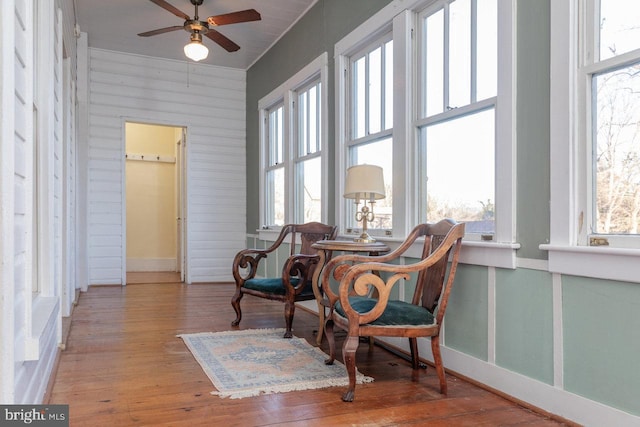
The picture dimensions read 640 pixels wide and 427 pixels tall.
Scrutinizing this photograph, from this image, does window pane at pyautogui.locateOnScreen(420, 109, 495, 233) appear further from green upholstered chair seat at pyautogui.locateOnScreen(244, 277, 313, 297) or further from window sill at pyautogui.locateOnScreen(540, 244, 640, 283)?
green upholstered chair seat at pyautogui.locateOnScreen(244, 277, 313, 297)

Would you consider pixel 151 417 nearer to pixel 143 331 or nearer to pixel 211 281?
pixel 143 331

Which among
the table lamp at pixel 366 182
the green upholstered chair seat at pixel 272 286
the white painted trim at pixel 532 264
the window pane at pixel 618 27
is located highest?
the window pane at pixel 618 27

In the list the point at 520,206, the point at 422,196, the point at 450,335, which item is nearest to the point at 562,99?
the point at 520,206

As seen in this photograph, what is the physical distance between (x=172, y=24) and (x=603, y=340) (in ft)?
17.5

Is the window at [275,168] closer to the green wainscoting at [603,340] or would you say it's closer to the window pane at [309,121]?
the window pane at [309,121]

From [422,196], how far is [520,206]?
923mm

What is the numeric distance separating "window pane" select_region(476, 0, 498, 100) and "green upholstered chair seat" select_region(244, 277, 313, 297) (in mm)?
1934

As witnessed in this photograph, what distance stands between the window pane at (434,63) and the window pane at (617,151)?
1.15 meters

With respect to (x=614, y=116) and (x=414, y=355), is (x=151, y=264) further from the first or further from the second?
(x=614, y=116)

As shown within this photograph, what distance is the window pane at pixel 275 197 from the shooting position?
5.89m

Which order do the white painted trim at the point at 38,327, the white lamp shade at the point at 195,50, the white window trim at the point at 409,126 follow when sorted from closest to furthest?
the white painted trim at the point at 38,327
the white window trim at the point at 409,126
the white lamp shade at the point at 195,50

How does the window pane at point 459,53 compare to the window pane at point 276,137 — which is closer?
the window pane at point 459,53

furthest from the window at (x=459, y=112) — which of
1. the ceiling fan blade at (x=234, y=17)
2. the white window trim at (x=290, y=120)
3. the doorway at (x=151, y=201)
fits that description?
the doorway at (x=151, y=201)

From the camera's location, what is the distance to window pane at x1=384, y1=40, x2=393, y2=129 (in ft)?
11.9
